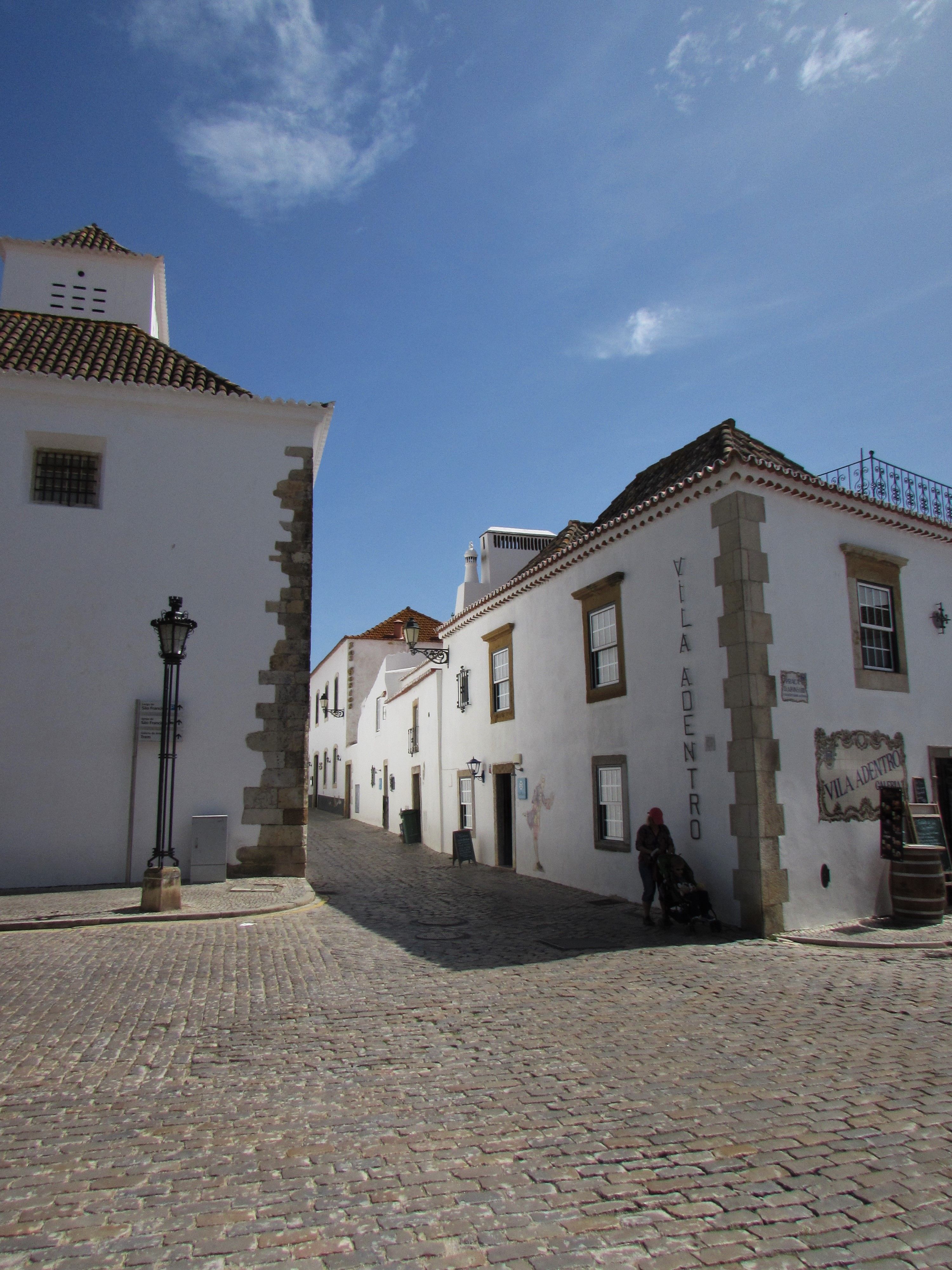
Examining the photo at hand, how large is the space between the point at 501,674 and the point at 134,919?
9.21m

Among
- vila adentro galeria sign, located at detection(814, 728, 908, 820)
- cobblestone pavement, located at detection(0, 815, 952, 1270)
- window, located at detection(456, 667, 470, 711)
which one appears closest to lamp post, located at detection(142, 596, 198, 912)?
cobblestone pavement, located at detection(0, 815, 952, 1270)

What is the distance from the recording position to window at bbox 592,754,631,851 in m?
12.3

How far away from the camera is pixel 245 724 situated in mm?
13570

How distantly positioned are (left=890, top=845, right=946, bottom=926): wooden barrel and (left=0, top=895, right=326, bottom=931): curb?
294 inches

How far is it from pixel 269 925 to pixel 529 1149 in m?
6.31

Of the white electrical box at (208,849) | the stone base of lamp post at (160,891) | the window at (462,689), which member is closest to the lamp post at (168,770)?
the stone base of lamp post at (160,891)

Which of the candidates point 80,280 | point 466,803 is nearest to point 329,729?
point 466,803

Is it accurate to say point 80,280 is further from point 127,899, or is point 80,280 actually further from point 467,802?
point 467,802

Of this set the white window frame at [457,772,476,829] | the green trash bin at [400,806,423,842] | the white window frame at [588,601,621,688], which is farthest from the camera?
the green trash bin at [400,806,423,842]

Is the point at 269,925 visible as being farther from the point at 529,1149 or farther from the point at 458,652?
the point at 458,652

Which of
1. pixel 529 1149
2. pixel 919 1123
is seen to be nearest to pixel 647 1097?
pixel 529 1149

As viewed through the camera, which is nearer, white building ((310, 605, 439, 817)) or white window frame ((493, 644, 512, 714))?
white window frame ((493, 644, 512, 714))

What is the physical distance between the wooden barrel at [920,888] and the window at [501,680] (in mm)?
8120

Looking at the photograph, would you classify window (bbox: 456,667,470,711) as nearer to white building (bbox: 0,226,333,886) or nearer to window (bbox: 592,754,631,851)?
white building (bbox: 0,226,333,886)
